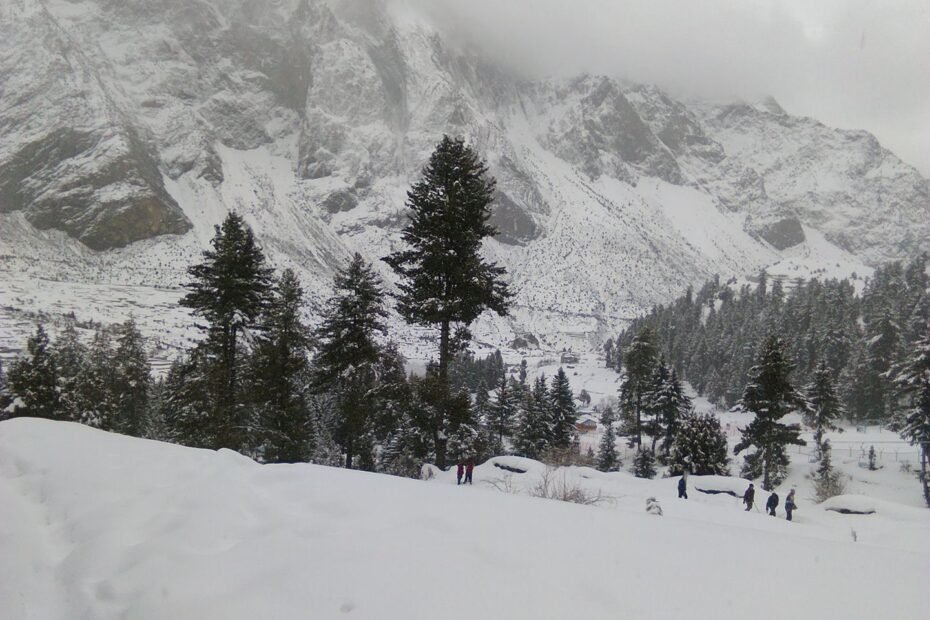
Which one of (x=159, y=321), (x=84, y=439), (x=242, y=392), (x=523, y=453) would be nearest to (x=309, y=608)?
(x=84, y=439)

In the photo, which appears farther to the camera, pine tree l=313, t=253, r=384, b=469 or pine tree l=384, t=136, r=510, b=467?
pine tree l=313, t=253, r=384, b=469

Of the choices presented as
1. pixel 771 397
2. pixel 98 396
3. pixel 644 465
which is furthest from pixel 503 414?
pixel 98 396

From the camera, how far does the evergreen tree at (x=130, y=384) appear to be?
40.8 metres

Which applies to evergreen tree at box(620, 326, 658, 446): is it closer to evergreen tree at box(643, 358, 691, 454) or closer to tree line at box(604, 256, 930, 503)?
tree line at box(604, 256, 930, 503)

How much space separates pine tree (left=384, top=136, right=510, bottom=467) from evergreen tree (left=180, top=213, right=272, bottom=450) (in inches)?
321

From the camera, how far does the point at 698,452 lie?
118ft

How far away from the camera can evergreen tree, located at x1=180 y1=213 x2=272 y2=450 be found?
20406 mm

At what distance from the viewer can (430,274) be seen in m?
15.6

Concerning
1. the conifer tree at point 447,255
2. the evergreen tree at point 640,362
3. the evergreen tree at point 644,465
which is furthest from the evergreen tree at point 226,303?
the evergreen tree at point 644,465

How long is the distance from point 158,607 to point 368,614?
1778 mm

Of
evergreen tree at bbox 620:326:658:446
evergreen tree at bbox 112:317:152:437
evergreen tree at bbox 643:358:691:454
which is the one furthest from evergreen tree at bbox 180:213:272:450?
evergreen tree at bbox 643:358:691:454

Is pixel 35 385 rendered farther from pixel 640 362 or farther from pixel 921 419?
pixel 921 419

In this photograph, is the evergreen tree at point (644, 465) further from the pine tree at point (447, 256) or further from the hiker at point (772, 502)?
the pine tree at point (447, 256)

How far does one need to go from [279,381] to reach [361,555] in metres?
20.8
